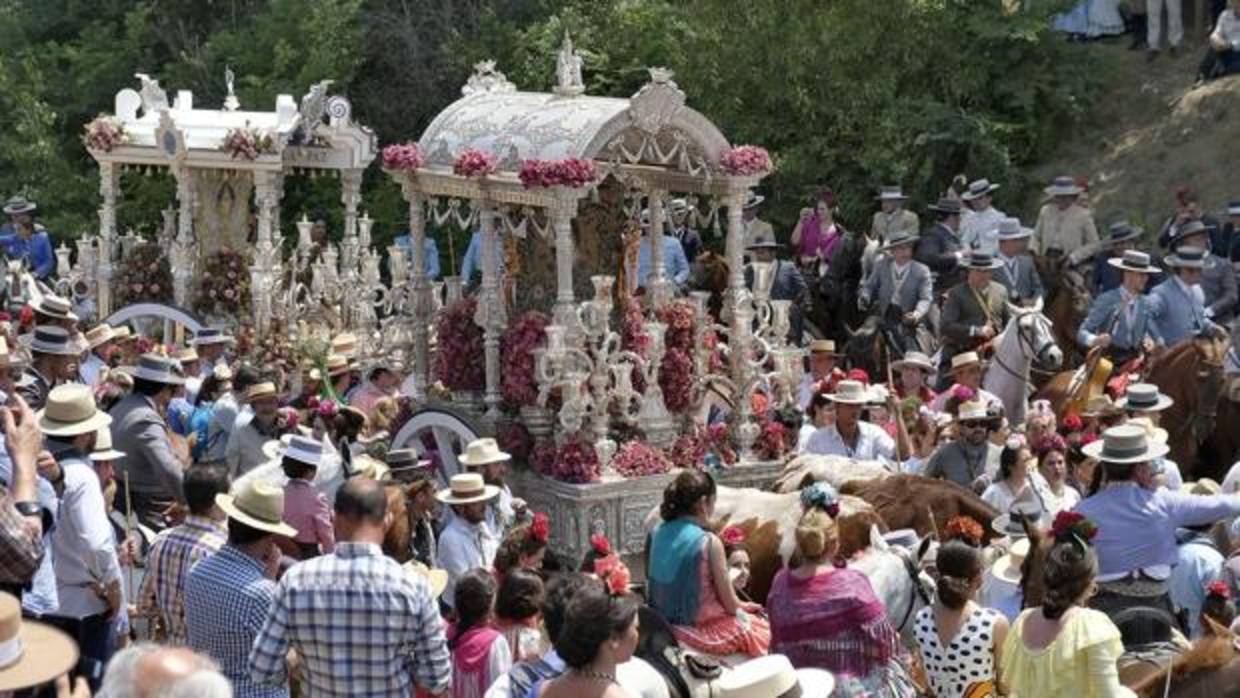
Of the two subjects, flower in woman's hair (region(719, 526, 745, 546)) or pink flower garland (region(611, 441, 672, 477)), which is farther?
pink flower garland (region(611, 441, 672, 477))

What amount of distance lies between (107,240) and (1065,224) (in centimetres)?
857

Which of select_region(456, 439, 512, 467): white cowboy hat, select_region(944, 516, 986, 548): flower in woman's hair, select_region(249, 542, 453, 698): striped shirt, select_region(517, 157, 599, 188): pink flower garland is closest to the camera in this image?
select_region(249, 542, 453, 698): striped shirt

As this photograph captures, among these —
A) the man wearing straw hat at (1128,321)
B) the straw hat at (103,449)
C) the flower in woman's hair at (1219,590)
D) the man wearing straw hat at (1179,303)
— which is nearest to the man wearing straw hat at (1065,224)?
the man wearing straw hat at (1128,321)

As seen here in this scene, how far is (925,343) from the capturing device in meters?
20.4

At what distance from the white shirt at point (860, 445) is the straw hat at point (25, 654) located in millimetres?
8313

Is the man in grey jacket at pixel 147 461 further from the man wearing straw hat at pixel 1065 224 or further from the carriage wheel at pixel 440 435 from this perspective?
the man wearing straw hat at pixel 1065 224

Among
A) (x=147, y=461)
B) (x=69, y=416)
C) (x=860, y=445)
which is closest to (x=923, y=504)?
(x=860, y=445)

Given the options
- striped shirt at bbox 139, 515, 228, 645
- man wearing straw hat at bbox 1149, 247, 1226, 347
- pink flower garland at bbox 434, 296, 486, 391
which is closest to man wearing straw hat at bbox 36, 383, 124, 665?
striped shirt at bbox 139, 515, 228, 645

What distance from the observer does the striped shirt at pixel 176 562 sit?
1006 centimetres

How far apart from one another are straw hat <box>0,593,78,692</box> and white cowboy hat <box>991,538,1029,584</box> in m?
5.20

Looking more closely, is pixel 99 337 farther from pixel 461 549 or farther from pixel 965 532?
pixel 965 532

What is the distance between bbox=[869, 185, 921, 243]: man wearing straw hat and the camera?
22411mm

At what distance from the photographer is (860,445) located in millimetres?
15133

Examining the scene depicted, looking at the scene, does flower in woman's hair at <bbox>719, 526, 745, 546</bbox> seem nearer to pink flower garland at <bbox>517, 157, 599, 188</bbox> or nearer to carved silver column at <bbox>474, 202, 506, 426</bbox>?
pink flower garland at <bbox>517, 157, 599, 188</bbox>
